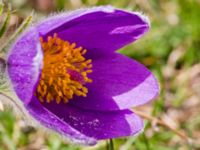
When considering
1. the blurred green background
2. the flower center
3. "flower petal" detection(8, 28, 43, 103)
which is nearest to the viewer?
"flower petal" detection(8, 28, 43, 103)

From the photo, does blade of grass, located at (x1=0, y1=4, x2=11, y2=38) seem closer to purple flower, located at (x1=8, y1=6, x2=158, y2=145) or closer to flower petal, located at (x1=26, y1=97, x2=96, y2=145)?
purple flower, located at (x1=8, y1=6, x2=158, y2=145)

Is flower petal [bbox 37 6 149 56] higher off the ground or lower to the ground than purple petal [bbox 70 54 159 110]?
higher

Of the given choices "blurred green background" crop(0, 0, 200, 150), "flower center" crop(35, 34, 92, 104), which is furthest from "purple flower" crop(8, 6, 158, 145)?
"blurred green background" crop(0, 0, 200, 150)

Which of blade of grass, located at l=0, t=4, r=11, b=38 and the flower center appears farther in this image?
the flower center

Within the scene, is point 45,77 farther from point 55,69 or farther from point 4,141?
point 4,141

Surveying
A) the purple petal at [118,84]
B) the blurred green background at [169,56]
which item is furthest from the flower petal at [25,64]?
the blurred green background at [169,56]

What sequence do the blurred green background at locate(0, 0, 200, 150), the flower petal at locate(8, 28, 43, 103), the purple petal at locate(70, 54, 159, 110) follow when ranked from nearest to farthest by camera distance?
1. the flower petal at locate(8, 28, 43, 103)
2. the purple petal at locate(70, 54, 159, 110)
3. the blurred green background at locate(0, 0, 200, 150)

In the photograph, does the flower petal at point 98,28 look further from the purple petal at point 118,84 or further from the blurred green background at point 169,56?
the blurred green background at point 169,56
